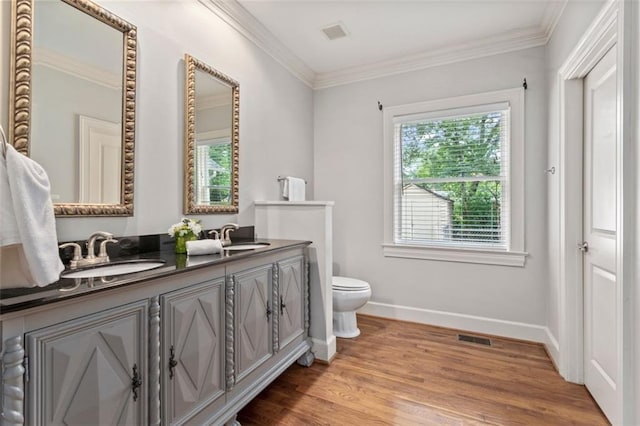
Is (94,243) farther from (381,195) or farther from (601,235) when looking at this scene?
(601,235)

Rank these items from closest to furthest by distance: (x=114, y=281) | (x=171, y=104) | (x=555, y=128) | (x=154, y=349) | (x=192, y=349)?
(x=114, y=281) → (x=154, y=349) → (x=192, y=349) → (x=171, y=104) → (x=555, y=128)

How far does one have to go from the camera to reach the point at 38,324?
34.6 inches

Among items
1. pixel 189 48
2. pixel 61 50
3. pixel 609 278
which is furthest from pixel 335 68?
pixel 609 278

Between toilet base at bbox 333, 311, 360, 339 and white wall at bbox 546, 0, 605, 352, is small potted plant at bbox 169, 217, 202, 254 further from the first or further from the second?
white wall at bbox 546, 0, 605, 352

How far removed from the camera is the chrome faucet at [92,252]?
53.4 inches

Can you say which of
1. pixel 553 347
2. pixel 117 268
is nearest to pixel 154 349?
pixel 117 268

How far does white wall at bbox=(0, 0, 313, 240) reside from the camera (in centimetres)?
162

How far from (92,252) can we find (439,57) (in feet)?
10.2

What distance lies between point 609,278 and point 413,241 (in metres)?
1.61

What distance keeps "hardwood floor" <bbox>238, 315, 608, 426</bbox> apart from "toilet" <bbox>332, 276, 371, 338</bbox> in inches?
6.2

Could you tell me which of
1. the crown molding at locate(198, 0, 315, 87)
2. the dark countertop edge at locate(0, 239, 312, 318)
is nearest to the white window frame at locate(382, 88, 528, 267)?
the crown molding at locate(198, 0, 315, 87)

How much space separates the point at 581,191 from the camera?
2039mm

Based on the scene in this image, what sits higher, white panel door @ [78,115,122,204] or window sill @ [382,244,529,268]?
white panel door @ [78,115,122,204]

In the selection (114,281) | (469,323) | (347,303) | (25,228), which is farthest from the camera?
(469,323)
